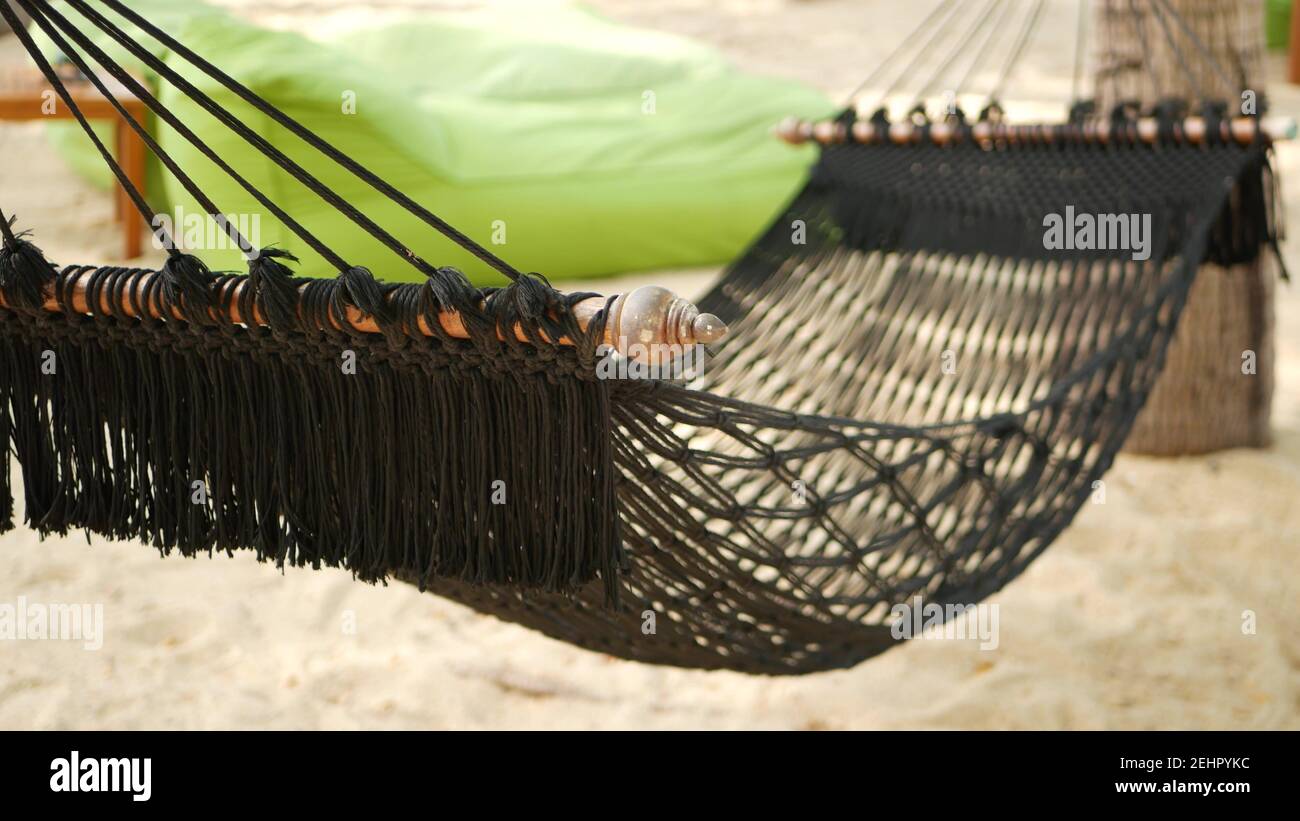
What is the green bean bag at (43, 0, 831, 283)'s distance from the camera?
1.94 m

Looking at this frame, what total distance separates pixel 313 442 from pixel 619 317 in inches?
10.6

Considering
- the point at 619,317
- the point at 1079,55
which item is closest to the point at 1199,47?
the point at 1079,55

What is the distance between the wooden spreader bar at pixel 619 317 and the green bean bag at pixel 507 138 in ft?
1.92

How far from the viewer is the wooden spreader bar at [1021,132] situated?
1539mm

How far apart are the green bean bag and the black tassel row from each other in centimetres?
54

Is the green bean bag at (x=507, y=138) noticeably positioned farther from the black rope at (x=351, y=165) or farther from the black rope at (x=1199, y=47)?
the black rope at (x=1199, y=47)

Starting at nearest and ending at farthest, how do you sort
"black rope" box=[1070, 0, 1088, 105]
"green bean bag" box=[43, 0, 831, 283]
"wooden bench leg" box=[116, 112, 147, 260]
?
"black rope" box=[1070, 0, 1088, 105] < "green bean bag" box=[43, 0, 831, 283] < "wooden bench leg" box=[116, 112, 147, 260]

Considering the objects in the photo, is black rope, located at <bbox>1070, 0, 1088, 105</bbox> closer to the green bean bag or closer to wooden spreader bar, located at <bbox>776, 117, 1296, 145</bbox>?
wooden spreader bar, located at <bbox>776, 117, 1296, 145</bbox>

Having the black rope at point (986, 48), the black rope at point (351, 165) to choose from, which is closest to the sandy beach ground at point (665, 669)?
the black rope at point (986, 48)

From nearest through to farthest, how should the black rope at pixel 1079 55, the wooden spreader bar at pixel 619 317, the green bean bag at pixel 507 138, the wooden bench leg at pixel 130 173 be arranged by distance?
the wooden spreader bar at pixel 619 317
the black rope at pixel 1079 55
the green bean bag at pixel 507 138
the wooden bench leg at pixel 130 173

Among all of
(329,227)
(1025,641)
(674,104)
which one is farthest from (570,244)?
(1025,641)

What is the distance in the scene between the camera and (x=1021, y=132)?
172cm

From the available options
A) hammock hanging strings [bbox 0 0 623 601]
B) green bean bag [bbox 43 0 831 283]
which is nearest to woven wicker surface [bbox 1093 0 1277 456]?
green bean bag [bbox 43 0 831 283]

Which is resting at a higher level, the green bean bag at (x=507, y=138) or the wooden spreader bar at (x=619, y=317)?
the green bean bag at (x=507, y=138)
